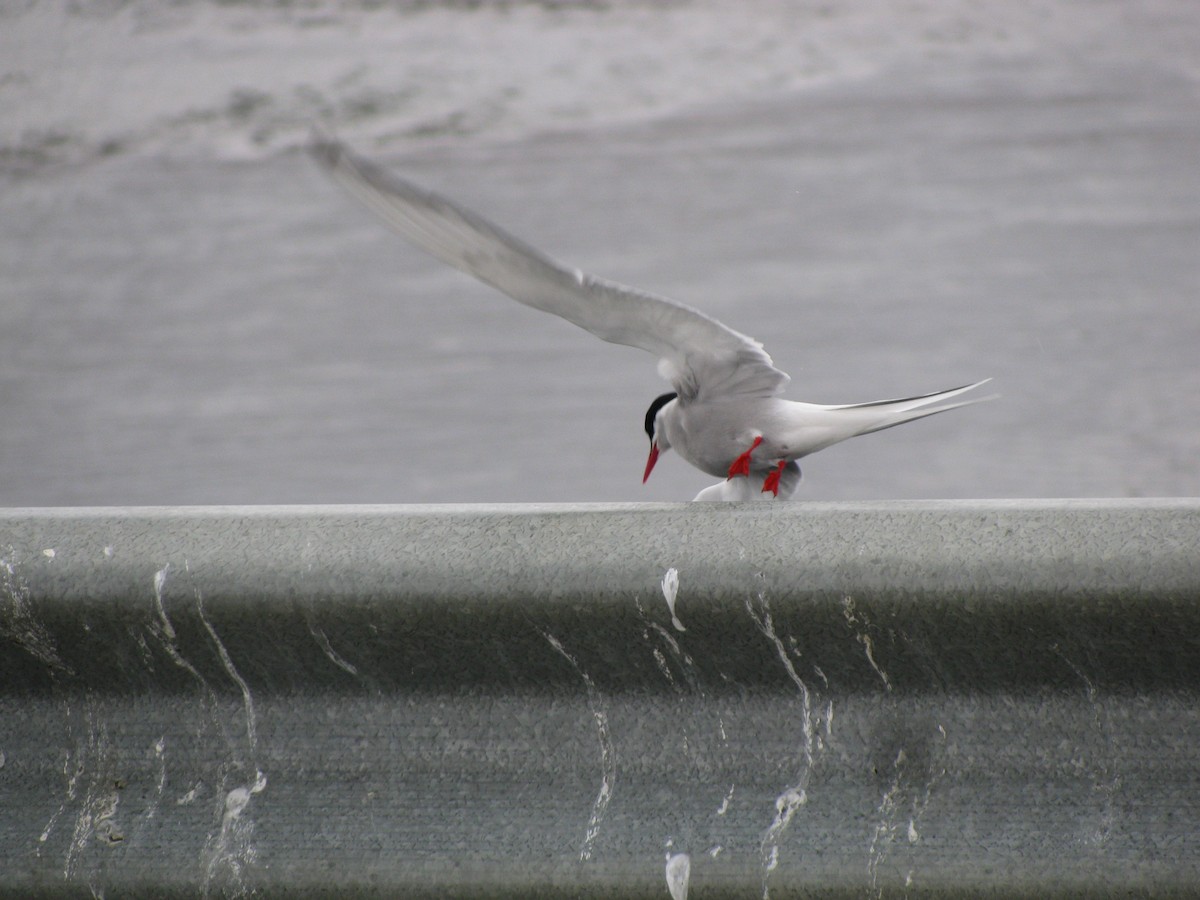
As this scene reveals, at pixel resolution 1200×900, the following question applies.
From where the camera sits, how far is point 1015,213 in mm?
7078

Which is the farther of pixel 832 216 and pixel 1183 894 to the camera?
pixel 832 216

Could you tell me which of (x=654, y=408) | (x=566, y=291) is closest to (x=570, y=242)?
(x=654, y=408)

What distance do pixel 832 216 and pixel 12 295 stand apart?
4.19 m

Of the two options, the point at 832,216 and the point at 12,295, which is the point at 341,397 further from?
the point at 832,216

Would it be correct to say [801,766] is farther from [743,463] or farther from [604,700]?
[743,463]

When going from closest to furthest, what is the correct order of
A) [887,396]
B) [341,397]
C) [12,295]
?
[887,396] → [341,397] → [12,295]

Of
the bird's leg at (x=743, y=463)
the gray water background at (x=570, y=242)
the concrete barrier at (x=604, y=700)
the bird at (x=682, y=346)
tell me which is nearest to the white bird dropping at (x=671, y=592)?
the concrete barrier at (x=604, y=700)

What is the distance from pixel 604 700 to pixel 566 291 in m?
→ 0.71

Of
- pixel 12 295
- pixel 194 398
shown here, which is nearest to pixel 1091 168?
pixel 194 398

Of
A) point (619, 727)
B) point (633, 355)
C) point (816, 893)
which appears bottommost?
point (633, 355)

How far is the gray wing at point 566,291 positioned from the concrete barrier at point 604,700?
0.50 m

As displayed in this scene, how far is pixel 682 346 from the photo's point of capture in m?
2.23

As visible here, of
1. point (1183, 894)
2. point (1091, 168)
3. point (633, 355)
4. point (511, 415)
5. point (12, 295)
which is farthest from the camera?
point (1091, 168)

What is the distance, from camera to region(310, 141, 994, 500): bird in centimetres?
193
